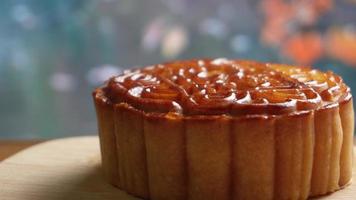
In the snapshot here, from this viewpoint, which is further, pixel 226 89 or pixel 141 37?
pixel 141 37

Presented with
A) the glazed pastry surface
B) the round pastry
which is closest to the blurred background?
the glazed pastry surface

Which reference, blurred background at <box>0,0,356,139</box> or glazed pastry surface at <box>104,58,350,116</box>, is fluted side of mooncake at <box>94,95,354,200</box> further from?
blurred background at <box>0,0,356,139</box>

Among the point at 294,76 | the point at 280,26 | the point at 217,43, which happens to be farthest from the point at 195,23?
the point at 294,76

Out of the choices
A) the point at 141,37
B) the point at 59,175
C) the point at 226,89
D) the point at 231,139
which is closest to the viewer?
the point at 231,139

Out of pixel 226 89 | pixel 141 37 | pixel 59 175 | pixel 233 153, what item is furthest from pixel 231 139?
pixel 141 37

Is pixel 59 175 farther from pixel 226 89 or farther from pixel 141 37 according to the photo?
pixel 141 37

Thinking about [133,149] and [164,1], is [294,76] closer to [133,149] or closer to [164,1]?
[133,149]
